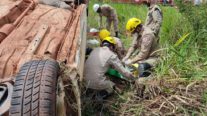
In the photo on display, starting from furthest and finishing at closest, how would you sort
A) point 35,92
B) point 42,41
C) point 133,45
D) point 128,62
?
point 133,45 < point 128,62 < point 42,41 < point 35,92

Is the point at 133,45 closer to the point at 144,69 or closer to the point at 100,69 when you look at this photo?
the point at 144,69

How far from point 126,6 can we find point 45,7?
7.47m

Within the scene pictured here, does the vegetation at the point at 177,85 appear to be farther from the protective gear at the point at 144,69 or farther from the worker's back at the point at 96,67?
the worker's back at the point at 96,67

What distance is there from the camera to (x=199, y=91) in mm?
6055

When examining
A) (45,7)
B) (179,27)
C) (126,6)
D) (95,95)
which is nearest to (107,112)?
(95,95)

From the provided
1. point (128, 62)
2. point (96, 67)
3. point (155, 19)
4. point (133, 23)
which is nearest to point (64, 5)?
point (133, 23)

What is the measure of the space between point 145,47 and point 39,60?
4.22m

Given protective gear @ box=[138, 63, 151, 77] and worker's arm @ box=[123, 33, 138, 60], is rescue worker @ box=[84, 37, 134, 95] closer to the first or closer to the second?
protective gear @ box=[138, 63, 151, 77]

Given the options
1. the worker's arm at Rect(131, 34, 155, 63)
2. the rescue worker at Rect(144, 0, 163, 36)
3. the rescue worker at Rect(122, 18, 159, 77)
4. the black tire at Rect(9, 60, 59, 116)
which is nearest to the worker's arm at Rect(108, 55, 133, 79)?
the rescue worker at Rect(122, 18, 159, 77)

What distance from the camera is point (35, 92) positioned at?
3.52m

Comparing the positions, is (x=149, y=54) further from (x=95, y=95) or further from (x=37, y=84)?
(x=37, y=84)

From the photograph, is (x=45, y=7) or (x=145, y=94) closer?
(x=145, y=94)

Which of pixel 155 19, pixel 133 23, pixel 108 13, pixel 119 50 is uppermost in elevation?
pixel 108 13

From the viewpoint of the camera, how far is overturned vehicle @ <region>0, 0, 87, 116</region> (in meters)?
3.50
